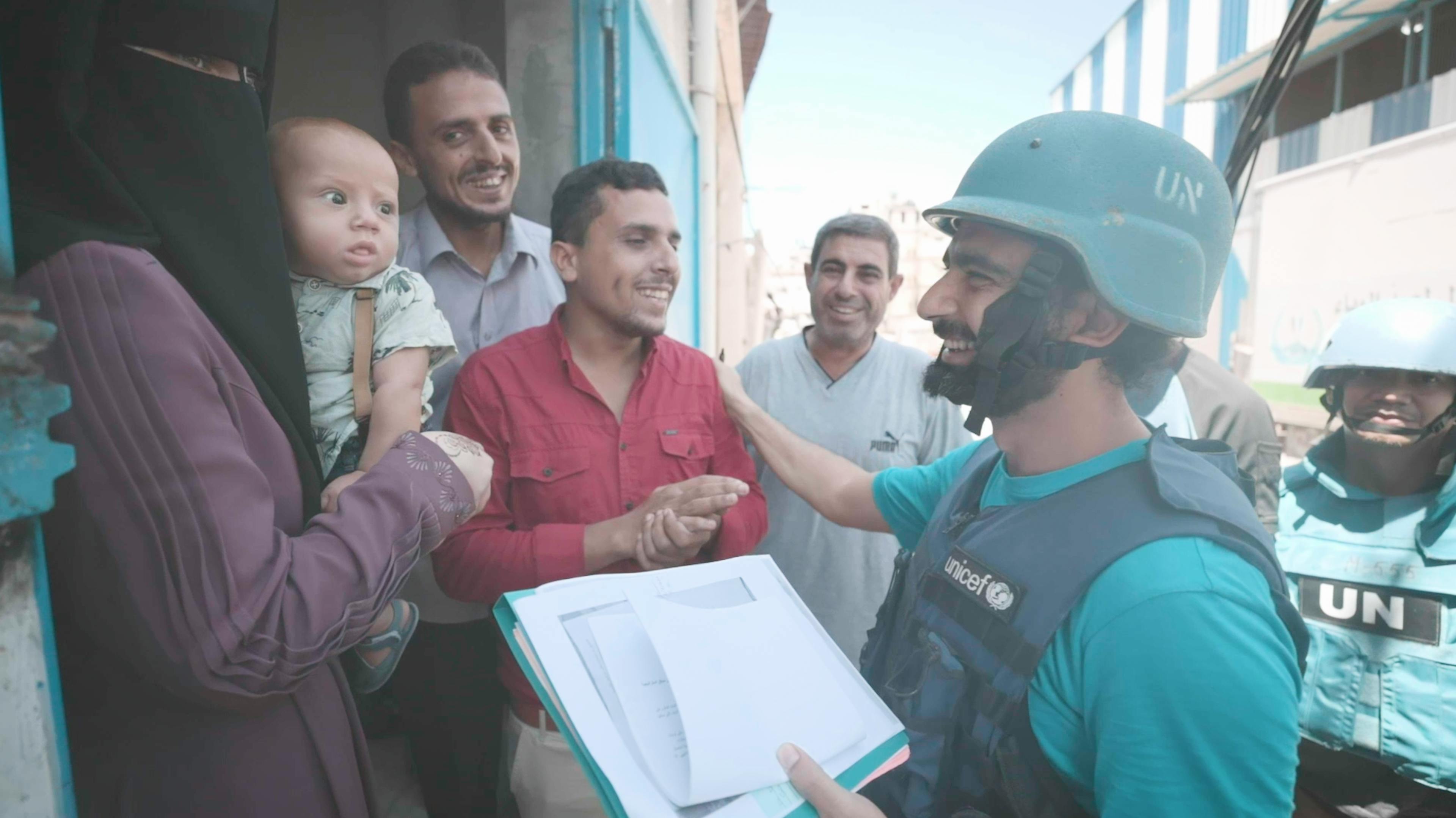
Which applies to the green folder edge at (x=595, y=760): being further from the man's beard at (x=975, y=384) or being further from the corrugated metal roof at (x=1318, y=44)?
the corrugated metal roof at (x=1318, y=44)

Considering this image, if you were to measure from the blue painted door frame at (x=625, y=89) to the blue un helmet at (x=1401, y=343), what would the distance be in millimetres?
2779

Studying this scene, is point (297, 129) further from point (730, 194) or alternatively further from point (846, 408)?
point (730, 194)

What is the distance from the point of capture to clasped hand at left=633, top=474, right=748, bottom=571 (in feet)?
5.98

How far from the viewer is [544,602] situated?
1.23 metres

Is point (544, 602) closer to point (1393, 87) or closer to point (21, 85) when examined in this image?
point (21, 85)

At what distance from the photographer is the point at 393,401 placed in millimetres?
1629

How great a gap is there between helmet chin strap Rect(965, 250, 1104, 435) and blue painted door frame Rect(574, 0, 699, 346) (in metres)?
2.04

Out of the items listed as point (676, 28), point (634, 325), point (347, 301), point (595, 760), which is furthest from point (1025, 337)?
point (676, 28)

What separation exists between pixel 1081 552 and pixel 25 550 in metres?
1.47

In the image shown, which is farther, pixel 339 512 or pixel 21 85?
pixel 339 512

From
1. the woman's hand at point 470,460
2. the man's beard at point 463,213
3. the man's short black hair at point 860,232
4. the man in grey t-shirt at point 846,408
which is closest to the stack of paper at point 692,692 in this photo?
the woman's hand at point 470,460

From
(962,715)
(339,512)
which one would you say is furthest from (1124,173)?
(339,512)

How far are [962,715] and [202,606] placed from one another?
120 centimetres

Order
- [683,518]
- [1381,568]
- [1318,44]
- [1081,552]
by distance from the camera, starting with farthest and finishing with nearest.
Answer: [1318,44], [1381,568], [683,518], [1081,552]
